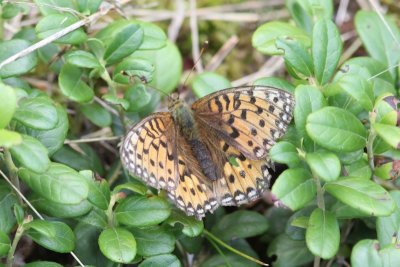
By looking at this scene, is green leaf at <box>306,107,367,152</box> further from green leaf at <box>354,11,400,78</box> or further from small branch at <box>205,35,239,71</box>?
small branch at <box>205,35,239,71</box>

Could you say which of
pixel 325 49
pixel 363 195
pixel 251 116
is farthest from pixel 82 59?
pixel 363 195

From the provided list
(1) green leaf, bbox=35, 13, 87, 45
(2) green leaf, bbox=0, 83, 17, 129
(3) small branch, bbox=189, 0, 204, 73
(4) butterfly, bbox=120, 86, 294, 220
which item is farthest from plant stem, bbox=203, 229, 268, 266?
(3) small branch, bbox=189, 0, 204, 73

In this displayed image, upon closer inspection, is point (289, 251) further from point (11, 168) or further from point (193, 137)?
point (11, 168)

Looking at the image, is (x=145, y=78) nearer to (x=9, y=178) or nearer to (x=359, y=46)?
(x=9, y=178)

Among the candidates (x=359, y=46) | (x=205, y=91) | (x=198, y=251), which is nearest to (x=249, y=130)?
(x=205, y=91)

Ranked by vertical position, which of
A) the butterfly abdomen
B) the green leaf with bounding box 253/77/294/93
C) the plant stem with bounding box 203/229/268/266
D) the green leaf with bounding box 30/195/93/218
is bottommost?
the plant stem with bounding box 203/229/268/266

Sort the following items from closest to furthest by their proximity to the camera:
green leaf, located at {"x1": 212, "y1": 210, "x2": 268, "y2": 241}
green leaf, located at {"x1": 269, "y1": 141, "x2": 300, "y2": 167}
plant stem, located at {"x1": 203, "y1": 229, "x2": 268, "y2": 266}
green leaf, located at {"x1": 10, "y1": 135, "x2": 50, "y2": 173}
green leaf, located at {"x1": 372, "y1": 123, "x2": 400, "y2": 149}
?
green leaf, located at {"x1": 10, "y1": 135, "x2": 50, "y2": 173} → green leaf, located at {"x1": 372, "y1": 123, "x2": 400, "y2": 149} → green leaf, located at {"x1": 269, "y1": 141, "x2": 300, "y2": 167} → plant stem, located at {"x1": 203, "y1": 229, "x2": 268, "y2": 266} → green leaf, located at {"x1": 212, "y1": 210, "x2": 268, "y2": 241}
